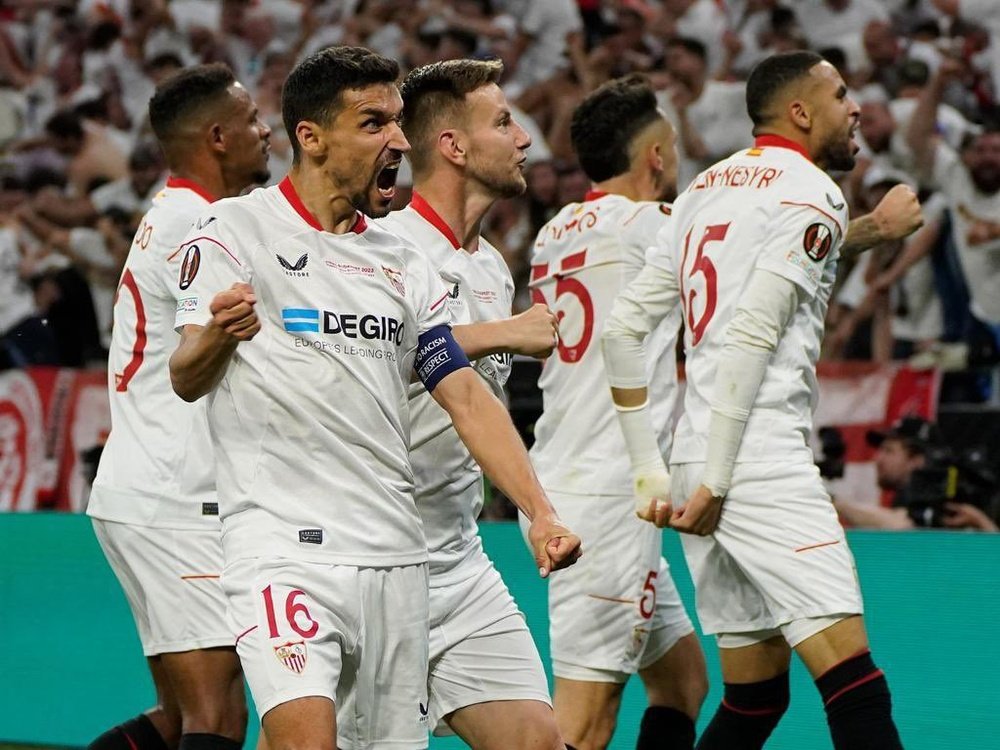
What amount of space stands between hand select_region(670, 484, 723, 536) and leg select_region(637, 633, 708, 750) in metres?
1.16

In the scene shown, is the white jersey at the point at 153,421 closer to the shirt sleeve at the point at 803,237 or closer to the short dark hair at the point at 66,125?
the shirt sleeve at the point at 803,237

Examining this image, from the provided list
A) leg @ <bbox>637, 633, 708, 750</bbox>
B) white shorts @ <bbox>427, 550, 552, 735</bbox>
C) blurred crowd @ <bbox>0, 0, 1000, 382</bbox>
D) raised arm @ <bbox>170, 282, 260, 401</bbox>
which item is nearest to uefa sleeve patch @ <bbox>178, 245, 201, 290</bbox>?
raised arm @ <bbox>170, 282, 260, 401</bbox>

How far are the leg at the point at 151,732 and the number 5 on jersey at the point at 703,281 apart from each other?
2.15 metres

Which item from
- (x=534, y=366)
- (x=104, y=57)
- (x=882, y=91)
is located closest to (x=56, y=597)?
(x=534, y=366)

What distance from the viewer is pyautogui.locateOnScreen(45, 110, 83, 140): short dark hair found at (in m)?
12.6

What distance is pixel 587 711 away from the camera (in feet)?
17.7

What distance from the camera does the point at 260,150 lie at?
5.56m

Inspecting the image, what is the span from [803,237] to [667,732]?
1951mm

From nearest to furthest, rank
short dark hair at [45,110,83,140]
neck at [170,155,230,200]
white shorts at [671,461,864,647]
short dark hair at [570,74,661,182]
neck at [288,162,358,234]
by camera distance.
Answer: neck at [288,162,358,234] < white shorts at [671,461,864,647] < neck at [170,155,230,200] < short dark hair at [570,74,661,182] < short dark hair at [45,110,83,140]

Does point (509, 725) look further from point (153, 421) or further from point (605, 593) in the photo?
point (153, 421)

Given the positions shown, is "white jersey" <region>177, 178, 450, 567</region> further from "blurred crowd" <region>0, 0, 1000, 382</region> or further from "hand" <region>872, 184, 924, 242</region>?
"blurred crowd" <region>0, 0, 1000, 382</region>

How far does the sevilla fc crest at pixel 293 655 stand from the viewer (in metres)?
3.44

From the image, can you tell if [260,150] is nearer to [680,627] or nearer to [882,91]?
[680,627]

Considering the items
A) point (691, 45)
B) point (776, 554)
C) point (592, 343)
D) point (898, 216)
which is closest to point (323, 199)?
point (776, 554)
